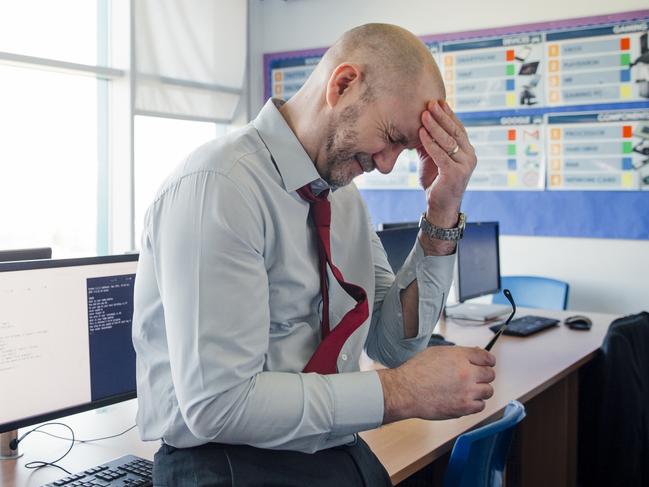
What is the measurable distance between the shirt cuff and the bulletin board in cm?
312

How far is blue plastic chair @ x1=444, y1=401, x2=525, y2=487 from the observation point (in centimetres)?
157

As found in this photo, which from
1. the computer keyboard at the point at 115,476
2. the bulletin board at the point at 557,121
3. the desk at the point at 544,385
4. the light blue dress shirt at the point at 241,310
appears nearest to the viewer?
the light blue dress shirt at the point at 241,310

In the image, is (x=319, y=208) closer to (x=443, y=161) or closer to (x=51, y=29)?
(x=443, y=161)

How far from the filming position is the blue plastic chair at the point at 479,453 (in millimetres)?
1565

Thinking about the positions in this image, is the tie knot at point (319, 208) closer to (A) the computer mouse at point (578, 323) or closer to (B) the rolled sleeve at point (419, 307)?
(B) the rolled sleeve at point (419, 307)

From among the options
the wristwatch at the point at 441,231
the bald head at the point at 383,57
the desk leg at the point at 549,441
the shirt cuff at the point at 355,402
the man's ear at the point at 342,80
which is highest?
the bald head at the point at 383,57

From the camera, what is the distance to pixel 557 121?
13.2 ft

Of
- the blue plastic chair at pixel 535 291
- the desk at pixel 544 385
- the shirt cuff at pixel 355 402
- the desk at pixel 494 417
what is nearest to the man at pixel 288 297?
the shirt cuff at pixel 355 402

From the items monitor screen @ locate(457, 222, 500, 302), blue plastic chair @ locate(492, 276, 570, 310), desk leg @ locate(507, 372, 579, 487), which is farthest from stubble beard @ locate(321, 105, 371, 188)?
blue plastic chair @ locate(492, 276, 570, 310)

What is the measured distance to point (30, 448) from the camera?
5.39 ft

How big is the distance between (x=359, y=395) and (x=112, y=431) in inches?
34.2

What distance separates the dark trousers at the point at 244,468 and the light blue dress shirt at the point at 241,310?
27 mm

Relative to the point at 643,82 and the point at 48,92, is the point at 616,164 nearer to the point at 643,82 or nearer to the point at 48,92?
the point at 643,82

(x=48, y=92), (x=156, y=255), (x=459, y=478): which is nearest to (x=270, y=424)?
(x=156, y=255)
